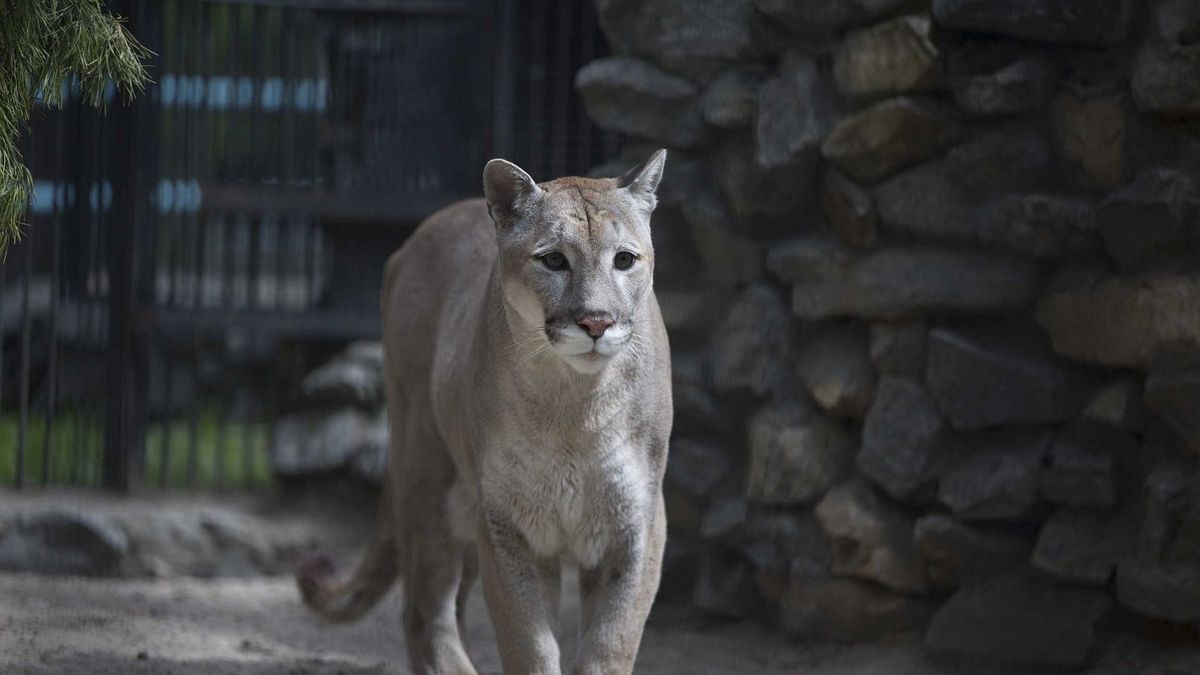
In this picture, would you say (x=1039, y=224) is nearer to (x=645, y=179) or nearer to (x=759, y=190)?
(x=759, y=190)

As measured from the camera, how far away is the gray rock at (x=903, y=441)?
16.7ft

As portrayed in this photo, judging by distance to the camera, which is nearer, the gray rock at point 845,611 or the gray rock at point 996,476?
the gray rock at point 996,476

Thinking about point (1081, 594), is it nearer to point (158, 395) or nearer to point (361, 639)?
point (361, 639)

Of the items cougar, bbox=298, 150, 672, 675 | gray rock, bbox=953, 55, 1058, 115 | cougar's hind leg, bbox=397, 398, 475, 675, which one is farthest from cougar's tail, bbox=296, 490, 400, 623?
gray rock, bbox=953, 55, 1058, 115

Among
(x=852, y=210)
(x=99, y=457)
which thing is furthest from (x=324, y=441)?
(x=852, y=210)

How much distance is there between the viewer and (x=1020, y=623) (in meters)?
4.86

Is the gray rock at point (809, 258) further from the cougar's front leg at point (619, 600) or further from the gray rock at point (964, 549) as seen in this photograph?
the cougar's front leg at point (619, 600)

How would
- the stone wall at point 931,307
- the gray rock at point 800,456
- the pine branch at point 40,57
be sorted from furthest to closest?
1. the gray rock at point 800,456
2. the stone wall at point 931,307
3. the pine branch at point 40,57

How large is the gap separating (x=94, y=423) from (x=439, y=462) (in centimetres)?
326

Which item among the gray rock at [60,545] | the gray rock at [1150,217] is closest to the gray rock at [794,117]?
the gray rock at [1150,217]

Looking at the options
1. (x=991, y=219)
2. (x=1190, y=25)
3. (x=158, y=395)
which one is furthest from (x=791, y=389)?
(x=158, y=395)

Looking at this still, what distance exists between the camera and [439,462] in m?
5.00

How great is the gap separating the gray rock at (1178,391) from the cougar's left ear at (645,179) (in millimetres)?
1696

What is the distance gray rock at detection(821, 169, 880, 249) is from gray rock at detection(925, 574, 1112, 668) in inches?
52.6
